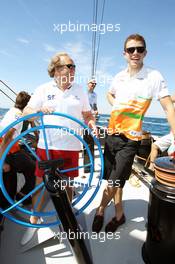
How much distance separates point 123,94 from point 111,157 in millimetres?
623

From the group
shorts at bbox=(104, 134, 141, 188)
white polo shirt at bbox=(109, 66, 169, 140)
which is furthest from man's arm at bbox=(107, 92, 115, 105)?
shorts at bbox=(104, 134, 141, 188)

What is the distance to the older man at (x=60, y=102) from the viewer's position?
72.2 inches

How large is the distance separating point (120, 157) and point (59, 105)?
0.75 metres

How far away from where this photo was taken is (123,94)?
2.05m

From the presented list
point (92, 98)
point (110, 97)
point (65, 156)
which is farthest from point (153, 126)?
point (65, 156)

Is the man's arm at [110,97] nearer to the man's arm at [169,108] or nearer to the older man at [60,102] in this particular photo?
the older man at [60,102]

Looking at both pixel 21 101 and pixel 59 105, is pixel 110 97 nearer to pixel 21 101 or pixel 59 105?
pixel 59 105

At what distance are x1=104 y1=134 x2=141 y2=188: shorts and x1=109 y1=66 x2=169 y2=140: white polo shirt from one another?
7 centimetres

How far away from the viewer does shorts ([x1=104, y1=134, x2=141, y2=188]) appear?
2.09 metres

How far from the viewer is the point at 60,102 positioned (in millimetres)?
1864

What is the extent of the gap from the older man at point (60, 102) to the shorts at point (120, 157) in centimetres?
40

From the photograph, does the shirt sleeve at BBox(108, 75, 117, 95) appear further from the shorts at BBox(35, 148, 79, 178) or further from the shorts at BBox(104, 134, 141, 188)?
the shorts at BBox(35, 148, 79, 178)

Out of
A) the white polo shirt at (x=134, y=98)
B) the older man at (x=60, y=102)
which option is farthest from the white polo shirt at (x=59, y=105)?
the white polo shirt at (x=134, y=98)

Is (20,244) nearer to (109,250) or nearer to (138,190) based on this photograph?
(109,250)
